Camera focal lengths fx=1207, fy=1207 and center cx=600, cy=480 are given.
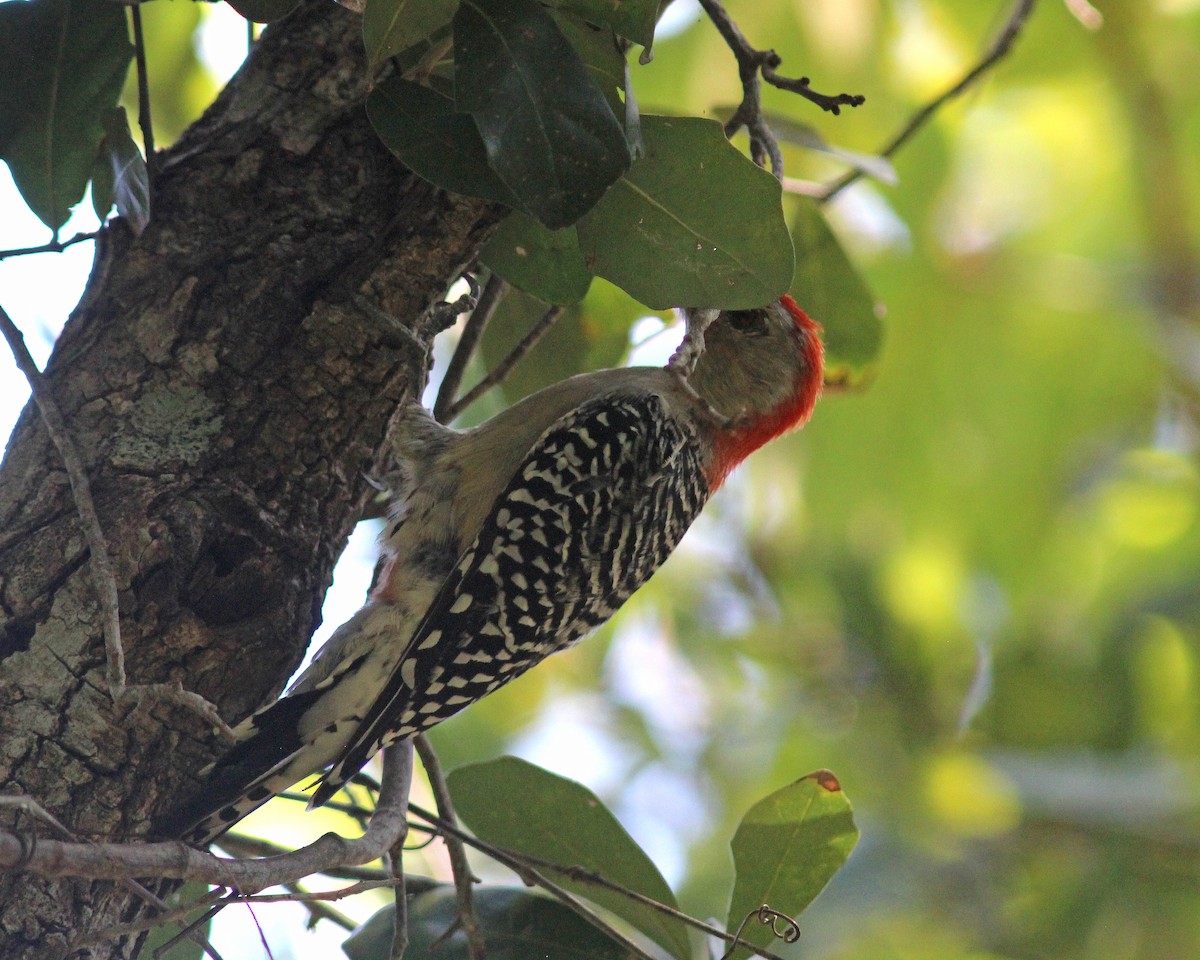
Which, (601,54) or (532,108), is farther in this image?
(601,54)

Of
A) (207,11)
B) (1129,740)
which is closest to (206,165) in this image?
(207,11)

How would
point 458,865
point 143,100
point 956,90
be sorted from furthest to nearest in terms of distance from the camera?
point 956,90
point 458,865
point 143,100

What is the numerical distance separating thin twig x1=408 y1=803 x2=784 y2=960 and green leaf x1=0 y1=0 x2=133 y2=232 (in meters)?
1.55

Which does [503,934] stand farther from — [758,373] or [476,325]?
[758,373]

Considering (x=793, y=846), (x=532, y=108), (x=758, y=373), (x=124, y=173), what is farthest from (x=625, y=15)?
(x=758, y=373)

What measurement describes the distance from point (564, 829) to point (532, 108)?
162 cm

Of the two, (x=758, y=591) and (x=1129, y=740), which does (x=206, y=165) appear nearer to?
(x=758, y=591)

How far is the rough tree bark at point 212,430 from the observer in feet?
7.30

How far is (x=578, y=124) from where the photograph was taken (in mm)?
2084

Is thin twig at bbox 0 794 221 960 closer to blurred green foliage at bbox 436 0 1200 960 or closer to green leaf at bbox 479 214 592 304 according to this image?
green leaf at bbox 479 214 592 304

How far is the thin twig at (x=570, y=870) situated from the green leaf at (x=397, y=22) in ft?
5.33

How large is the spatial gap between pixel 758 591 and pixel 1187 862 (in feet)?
9.29

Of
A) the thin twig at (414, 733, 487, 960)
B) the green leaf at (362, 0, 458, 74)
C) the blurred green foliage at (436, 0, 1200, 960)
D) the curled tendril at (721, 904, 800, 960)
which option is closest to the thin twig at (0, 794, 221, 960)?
the thin twig at (414, 733, 487, 960)

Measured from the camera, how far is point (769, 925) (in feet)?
8.68
